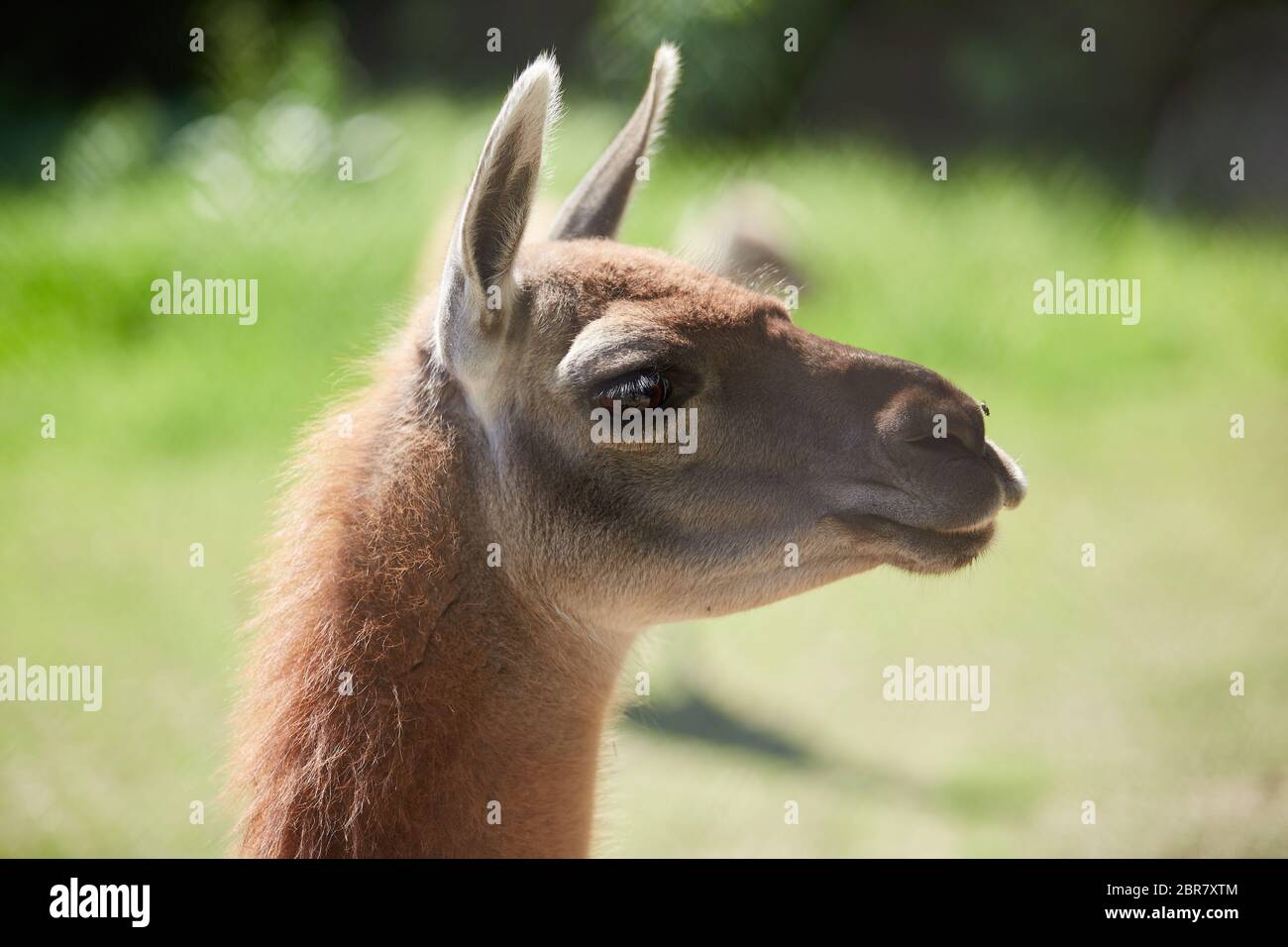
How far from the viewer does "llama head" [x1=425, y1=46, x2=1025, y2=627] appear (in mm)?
2424

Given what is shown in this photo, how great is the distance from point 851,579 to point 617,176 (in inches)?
189

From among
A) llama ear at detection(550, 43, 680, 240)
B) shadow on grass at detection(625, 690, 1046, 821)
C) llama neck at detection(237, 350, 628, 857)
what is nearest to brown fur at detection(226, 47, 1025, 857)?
llama neck at detection(237, 350, 628, 857)

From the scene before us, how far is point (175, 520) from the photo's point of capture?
26.0ft

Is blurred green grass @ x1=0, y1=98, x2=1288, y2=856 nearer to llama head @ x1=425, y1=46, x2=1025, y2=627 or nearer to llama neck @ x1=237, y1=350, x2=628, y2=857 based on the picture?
llama neck @ x1=237, y1=350, x2=628, y2=857

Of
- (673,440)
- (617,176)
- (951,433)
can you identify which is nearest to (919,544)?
(951,433)

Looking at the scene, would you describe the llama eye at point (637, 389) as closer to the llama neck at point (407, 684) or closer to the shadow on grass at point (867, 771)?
the llama neck at point (407, 684)

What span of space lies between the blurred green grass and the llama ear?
56 cm

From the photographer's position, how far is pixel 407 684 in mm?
2447

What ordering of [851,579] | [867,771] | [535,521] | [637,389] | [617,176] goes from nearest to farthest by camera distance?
[637,389] → [535,521] → [617,176] → [867,771] → [851,579]

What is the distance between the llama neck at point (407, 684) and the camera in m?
2.43

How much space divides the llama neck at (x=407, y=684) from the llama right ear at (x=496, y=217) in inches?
9.2

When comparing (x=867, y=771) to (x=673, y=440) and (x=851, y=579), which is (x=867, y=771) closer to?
(x=851, y=579)
